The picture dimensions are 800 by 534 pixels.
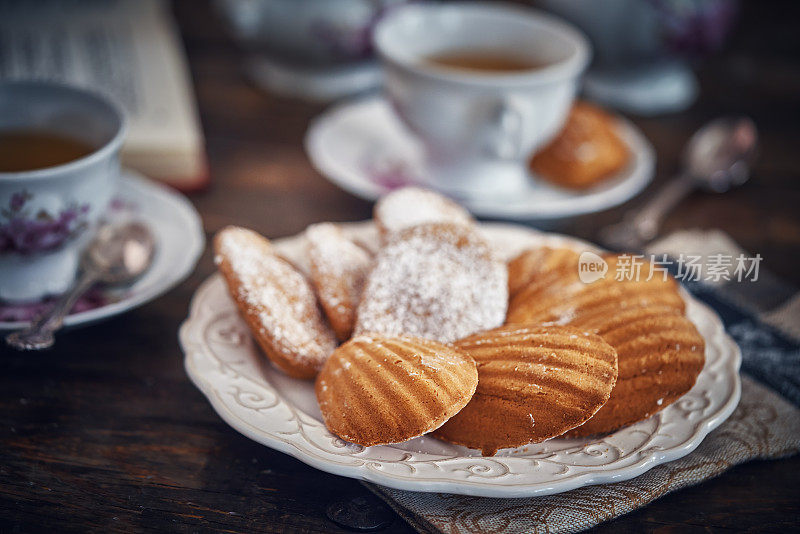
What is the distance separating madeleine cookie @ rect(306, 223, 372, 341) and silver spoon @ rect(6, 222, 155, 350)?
20 cm

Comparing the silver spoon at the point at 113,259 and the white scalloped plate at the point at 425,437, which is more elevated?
the white scalloped plate at the point at 425,437

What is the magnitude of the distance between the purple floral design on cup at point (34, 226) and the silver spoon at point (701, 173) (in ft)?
2.15

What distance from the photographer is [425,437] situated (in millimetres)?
621

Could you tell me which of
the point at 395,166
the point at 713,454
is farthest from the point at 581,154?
the point at 713,454

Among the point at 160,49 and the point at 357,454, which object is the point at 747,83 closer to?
the point at 160,49

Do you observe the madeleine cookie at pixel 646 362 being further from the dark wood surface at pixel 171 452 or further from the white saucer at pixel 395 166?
the white saucer at pixel 395 166

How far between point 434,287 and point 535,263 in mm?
136

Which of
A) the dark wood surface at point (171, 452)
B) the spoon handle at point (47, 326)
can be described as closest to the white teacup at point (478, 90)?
the dark wood surface at point (171, 452)

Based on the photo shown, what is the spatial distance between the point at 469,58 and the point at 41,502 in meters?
0.86

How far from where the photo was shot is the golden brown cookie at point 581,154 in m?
1.06

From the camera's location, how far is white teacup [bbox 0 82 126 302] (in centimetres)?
69

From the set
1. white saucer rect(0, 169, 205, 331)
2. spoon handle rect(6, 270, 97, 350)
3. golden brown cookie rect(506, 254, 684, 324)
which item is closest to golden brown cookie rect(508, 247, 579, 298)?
golden brown cookie rect(506, 254, 684, 324)

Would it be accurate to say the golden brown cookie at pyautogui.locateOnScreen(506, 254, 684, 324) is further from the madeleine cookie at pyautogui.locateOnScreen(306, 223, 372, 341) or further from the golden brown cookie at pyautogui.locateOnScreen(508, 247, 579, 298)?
the madeleine cookie at pyautogui.locateOnScreen(306, 223, 372, 341)

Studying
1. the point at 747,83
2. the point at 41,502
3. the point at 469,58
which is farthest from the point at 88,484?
the point at 747,83
